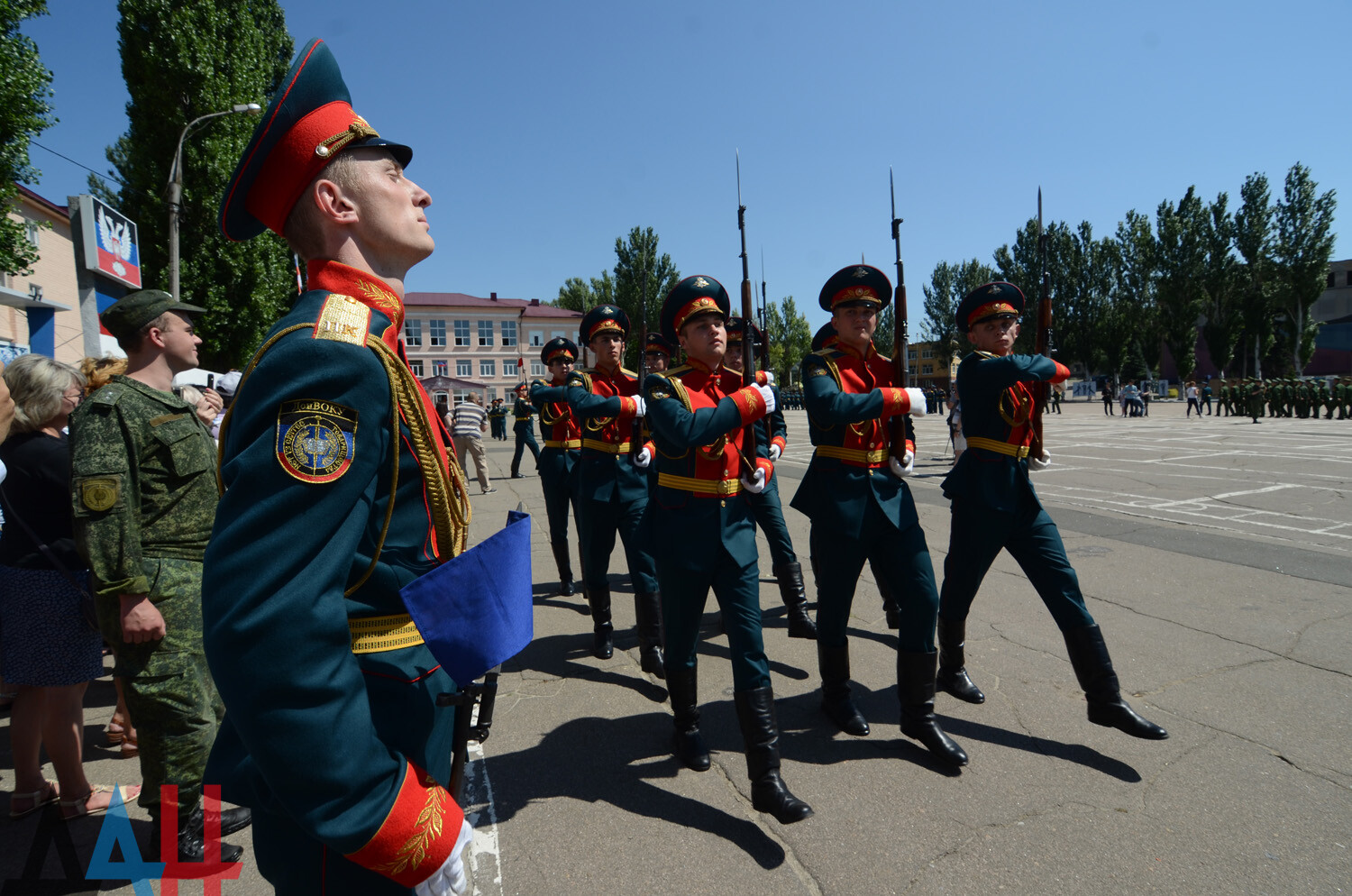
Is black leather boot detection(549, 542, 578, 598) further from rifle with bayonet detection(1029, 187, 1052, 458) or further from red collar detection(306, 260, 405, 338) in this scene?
red collar detection(306, 260, 405, 338)

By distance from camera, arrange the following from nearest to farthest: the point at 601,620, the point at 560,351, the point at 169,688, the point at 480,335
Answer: the point at 169,688 < the point at 601,620 < the point at 560,351 < the point at 480,335

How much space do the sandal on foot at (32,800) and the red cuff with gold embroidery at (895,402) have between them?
13.6ft

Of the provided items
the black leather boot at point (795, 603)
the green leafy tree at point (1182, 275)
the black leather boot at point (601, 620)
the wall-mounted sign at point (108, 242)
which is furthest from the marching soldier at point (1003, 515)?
the green leafy tree at point (1182, 275)

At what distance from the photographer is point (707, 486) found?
3342 mm

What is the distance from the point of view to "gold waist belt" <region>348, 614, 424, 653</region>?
122 cm

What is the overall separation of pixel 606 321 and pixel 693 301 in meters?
2.29

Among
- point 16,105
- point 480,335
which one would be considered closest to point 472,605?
point 16,105

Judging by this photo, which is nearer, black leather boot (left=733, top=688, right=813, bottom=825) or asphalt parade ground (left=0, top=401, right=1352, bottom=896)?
asphalt parade ground (left=0, top=401, right=1352, bottom=896)

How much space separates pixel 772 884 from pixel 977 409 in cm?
264

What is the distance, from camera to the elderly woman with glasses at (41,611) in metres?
2.98

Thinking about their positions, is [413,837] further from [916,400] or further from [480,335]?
[480,335]

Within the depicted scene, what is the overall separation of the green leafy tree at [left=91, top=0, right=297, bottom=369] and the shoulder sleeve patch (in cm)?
2278

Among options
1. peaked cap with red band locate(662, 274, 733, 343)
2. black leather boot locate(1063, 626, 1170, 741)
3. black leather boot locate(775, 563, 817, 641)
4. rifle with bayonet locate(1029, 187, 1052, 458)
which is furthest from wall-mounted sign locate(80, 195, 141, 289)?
black leather boot locate(1063, 626, 1170, 741)

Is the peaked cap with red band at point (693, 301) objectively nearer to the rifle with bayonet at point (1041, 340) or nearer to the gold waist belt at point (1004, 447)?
the gold waist belt at point (1004, 447)
